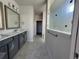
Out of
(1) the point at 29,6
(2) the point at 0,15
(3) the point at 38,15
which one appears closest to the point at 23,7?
(1) the point at 29,6

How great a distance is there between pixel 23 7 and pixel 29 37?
89.4 inches

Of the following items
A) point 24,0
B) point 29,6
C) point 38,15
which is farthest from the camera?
point 38,15

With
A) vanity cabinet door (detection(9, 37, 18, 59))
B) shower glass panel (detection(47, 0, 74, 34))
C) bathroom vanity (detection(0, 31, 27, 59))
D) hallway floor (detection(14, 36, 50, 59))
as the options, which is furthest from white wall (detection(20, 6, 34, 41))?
shower glass panel (detection(47, 0, 74, 34))

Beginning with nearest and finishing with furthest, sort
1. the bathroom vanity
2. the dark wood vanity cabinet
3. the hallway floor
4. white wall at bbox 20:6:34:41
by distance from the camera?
the bathroom vanity
the dark wood vanity cabinet
the hallway floor
white wall at bbox 20:6:34:41

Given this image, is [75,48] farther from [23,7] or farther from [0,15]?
[23,7]

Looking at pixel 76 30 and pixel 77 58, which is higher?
pixel 76 30

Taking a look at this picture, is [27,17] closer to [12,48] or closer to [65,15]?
[12,48]

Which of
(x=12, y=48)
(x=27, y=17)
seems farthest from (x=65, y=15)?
(x=27, y=17)

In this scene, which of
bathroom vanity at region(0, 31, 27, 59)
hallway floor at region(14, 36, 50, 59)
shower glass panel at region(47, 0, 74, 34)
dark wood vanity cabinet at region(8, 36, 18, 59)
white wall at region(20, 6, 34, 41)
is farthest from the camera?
white wall at region(20, 6, 34, 41)

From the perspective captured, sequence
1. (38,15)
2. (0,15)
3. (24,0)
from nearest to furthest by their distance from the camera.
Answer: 1. (0,15)
2. (24,0)
3. (38,15)

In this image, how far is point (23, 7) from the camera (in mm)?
5109

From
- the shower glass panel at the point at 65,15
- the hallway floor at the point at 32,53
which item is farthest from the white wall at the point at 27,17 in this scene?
the shower glass panel at the point at 65,15

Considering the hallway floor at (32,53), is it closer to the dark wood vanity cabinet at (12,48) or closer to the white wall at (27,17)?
the dark wood vanity cabinet at (12,48)

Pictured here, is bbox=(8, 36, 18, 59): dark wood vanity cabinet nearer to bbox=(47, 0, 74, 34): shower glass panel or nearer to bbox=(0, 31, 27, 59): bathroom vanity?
bbox=(0, 31, 27, 59): bathroom vanity
